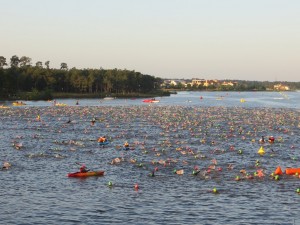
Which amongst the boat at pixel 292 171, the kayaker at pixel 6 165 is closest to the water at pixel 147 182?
the kayaker at pixel 6 165

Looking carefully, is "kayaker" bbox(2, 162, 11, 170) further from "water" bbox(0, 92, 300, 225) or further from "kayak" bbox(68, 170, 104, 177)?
"kayak" bbox(68, 170, 104, 177)

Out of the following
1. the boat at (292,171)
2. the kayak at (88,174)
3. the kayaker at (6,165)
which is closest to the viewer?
the kayak at (88,174)

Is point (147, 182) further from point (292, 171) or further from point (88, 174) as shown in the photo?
point (292, 171)

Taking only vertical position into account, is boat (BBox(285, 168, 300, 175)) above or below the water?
above

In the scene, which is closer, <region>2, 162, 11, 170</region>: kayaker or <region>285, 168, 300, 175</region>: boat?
<region>285, 168, 300, 175</region>: boat

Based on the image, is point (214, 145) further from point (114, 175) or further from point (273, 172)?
point (114, 175)

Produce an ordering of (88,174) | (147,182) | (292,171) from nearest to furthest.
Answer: (147,182), (88,174), (292,171)

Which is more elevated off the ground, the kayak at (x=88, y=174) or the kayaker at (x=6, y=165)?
the kayaker at (x=6, y=165)

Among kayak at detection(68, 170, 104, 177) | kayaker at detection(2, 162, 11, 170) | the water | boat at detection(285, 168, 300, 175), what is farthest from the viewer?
kayaker at detection(2, 162, 11, 170)

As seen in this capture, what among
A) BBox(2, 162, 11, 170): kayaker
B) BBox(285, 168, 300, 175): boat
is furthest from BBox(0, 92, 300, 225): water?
BBox(285, 168, 300, 175): boat

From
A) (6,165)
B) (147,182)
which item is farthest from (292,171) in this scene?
(6,165)

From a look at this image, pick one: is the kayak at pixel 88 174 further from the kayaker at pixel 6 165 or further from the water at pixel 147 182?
the kayaker at pixel 6 165

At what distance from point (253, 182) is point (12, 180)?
59.3 feet

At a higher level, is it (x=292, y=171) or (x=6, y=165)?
(x=6, y=165)
